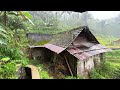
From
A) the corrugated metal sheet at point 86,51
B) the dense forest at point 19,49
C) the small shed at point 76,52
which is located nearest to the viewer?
the dense forest at point 19,49

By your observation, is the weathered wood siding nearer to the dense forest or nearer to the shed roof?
the dense forest

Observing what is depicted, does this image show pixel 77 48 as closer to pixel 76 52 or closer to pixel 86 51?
pixel 86 51

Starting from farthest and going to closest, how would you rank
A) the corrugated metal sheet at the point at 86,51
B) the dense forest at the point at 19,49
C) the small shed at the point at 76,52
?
1. the small shed at the point at 76,52
2. the corrugated metal sheet at the point at 86,51
3. the dense forest at the point at 19,49

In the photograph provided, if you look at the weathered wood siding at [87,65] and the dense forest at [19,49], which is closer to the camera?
the dense forest at [19,49]

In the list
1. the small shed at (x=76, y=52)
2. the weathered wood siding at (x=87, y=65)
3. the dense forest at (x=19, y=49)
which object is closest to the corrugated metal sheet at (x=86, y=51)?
the small shed at (x=76, y=52)

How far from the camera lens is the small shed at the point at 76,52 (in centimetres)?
916

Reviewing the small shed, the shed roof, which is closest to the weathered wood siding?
the small shed

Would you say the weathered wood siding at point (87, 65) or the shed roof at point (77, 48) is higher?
the shed roof at point (77, 48)

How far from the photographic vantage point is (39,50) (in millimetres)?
13008

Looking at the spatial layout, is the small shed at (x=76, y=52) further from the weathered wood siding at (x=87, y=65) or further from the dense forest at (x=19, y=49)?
the dense forest at (x=19, y=49)

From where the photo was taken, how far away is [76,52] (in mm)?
9219

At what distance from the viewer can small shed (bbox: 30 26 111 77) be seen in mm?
9156
